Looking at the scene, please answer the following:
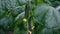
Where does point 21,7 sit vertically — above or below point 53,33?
above

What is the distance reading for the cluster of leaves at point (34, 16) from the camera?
97cm

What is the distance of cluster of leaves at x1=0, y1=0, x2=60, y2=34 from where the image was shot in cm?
97

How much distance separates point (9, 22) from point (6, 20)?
49 mm

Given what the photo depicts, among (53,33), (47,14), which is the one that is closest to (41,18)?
(47,14)

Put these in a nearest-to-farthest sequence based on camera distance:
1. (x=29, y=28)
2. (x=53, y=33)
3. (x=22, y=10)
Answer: (x=29, y=28) < (x=53, y=33) < (x=22, y=10)

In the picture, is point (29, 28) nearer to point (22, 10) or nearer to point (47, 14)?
point (47, 14)

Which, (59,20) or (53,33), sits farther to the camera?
(53,33)

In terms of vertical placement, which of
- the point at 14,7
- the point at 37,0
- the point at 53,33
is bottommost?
the point at 53,33

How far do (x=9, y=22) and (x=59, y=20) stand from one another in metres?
0.37

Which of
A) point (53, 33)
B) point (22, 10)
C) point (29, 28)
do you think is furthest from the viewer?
point (22, 10)

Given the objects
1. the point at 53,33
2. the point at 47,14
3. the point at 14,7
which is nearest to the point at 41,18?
the point at 47,14

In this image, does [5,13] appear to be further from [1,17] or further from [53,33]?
[53,33]

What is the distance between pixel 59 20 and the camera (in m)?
0.97

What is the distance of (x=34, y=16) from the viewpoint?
0.97m
